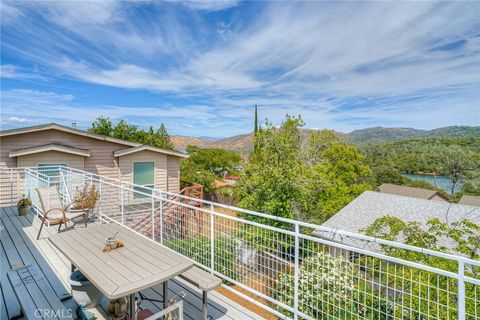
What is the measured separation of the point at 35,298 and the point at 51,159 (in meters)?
8.89

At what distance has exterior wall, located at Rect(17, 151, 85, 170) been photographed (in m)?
8.77

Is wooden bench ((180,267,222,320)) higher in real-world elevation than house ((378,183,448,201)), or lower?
higher

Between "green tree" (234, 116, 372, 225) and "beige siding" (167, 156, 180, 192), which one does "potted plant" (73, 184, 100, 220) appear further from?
"beige siding" (167, 156, 180, 192)

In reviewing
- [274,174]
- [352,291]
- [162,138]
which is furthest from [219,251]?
[162,138]

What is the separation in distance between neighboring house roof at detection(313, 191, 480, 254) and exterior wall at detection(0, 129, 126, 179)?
9169 mm

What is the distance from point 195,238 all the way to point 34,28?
52.3ft

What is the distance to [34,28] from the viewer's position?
1333 centimetres

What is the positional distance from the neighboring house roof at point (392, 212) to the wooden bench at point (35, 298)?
9.07 m

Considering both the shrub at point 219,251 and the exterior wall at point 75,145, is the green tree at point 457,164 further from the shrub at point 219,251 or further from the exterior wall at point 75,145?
the shrub at point 219,251

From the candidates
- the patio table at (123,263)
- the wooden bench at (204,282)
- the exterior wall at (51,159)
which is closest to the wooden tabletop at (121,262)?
the patio table at (123,263)

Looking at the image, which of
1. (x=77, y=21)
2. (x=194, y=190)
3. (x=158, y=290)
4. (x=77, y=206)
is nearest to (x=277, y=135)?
(x=194, y=190)

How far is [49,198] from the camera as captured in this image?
202 inches

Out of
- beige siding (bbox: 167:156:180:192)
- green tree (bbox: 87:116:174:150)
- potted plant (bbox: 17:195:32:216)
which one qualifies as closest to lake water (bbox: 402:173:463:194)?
green tree (bbox: 87:116:174:150)

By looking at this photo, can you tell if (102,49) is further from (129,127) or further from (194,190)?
(194,190)
